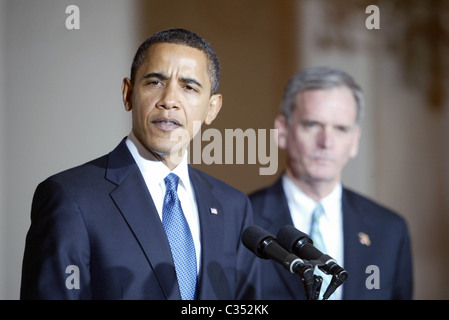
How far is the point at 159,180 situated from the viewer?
2307 millimetres

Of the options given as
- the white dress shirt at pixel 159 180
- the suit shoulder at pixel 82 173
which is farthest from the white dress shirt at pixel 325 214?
the suit shoulder at pixel 82 173

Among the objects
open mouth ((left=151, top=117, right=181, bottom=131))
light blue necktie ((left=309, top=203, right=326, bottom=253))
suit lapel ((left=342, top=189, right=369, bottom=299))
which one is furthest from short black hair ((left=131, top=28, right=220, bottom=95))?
suit lapel ((left=342, top=189, right=369, bottom=299))

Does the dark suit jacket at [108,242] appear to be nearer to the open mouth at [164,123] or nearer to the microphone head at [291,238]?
the open mouth at [164,123]

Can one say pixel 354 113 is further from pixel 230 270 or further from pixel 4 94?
pixel 4 94

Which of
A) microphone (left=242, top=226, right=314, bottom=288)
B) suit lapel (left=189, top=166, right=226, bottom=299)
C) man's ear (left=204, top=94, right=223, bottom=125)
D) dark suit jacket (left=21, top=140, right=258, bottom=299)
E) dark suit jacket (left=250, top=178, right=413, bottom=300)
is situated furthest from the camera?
dark suit jacket (left=250, top=178, right=413, bottom=300)

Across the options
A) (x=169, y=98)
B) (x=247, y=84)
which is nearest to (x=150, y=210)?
(x=169, y=98)

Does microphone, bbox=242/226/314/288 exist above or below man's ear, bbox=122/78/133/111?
below

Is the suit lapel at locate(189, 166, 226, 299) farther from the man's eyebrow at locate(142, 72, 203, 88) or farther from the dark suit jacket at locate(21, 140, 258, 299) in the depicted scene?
the man's eyebrow at locate(142, 72, 203, 88)

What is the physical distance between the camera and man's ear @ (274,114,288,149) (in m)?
2.85

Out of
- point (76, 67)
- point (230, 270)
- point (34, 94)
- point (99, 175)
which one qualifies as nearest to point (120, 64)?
point (76, 67)

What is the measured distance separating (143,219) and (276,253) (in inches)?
24.8

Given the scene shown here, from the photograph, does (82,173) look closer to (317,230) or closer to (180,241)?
(180,241)

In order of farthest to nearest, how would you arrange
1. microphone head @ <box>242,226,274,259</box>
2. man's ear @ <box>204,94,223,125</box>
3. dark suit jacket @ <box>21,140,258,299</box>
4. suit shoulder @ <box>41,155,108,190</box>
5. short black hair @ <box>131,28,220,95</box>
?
1. man's ear @ <box>204,94,223,125</box>
2. short black hair @ <box>131,28,220,95</box>
3. suit shoulder @ <box>41,155,108,190</box>
4. dark suit jacket @ <box>21,140,258,299</box>
5. microphone head @ <box>242,226,274,259</box>

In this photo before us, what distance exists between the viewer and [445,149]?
3127 millimetres
